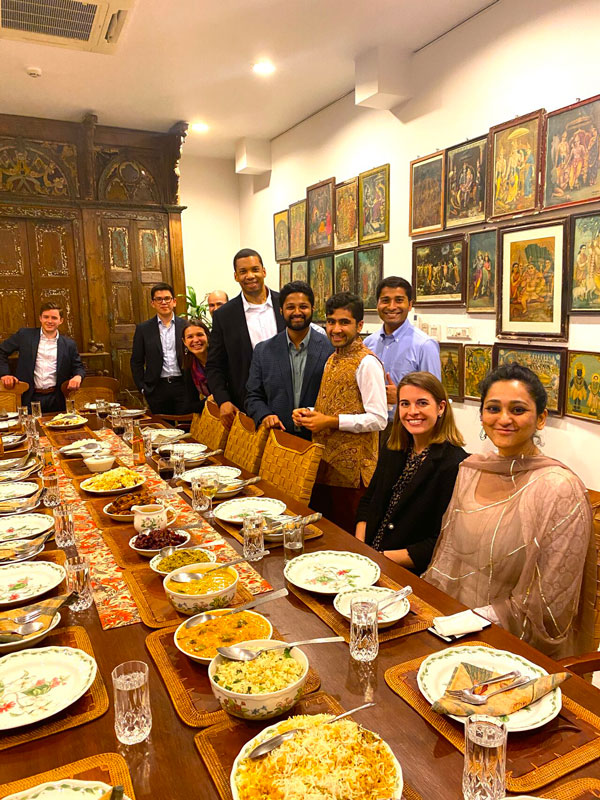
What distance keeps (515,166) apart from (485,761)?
3.41m

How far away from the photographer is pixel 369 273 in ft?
16.3

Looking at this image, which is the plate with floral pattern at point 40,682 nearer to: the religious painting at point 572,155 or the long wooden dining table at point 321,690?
the long wooden dining table at point 321,690

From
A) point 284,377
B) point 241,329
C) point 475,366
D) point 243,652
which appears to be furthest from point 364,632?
point 475,366

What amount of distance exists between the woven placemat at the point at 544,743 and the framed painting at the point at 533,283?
267 centimetres

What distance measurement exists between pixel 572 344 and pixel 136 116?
480 cm

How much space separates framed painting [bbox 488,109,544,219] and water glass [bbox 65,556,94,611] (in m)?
3.12

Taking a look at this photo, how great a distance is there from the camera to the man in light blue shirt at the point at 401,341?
11.4ft

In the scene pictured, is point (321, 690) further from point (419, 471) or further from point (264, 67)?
point (264, 67)

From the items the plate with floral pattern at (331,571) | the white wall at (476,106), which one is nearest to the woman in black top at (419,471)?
the plate with floral pattern at (331,571)

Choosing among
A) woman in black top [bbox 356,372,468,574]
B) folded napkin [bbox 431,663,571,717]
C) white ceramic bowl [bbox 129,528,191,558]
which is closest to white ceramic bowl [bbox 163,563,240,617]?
white ceramic bowl [bbox 129,528,191,558]

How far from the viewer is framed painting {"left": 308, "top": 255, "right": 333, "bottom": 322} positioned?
18.5 feet

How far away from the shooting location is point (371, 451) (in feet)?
→ 8.73

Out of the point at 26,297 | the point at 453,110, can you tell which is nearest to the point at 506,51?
the point at 453,110

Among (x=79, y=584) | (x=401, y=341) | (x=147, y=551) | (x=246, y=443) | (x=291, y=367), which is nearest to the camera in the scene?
(x=79, y=584)
